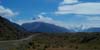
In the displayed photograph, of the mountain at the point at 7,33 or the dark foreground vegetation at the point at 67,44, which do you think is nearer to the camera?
the dark foreground vegetation at the point at 67,44

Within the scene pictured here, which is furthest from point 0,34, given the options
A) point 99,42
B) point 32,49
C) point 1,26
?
point 32,49

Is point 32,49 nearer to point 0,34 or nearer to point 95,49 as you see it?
point 95,49

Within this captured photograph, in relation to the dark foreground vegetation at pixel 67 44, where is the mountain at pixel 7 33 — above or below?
above

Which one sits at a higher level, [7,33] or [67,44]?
[7,33]

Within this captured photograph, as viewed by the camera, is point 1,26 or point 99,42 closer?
point 99,42

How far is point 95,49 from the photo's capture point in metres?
44.3

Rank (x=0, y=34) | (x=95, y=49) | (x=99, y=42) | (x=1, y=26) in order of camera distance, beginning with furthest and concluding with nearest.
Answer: (x=1, y=26) < (x=0, y=34) < (x=99, y=42) < (x=95, y=49)

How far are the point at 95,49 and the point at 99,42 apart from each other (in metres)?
14.4

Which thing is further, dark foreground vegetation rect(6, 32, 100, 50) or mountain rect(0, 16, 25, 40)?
mountain rect(0, 16, 25, 40)

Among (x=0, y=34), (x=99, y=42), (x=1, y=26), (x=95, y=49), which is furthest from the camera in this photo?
(x=1, y=26)

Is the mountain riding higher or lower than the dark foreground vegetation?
higher

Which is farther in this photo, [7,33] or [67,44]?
[7,33]

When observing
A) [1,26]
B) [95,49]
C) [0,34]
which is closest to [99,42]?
[95,49]

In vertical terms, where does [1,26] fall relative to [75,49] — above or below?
above
